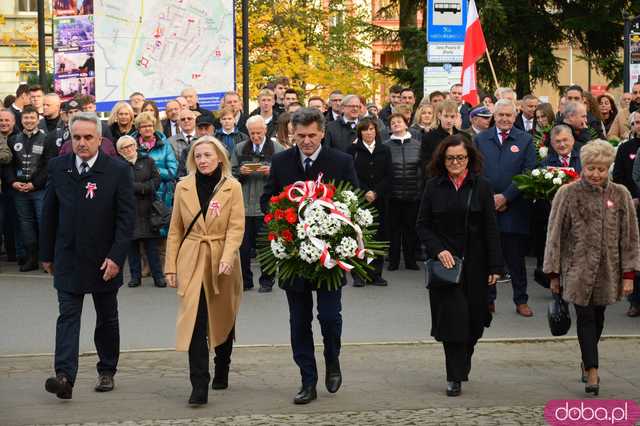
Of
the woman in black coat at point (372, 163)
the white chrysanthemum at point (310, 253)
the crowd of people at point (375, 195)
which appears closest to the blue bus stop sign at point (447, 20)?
the crowd of people at point (375, 195)

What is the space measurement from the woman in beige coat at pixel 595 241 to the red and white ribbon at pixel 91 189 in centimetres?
337

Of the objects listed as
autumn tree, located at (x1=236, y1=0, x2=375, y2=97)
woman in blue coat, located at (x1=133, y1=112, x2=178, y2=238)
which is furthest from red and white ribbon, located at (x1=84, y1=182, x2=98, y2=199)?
autumn tree, located at (x1=236, y1=0, x2=375, y2=97)

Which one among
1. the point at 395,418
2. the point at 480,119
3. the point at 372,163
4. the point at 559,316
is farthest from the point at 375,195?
the point at 395,418

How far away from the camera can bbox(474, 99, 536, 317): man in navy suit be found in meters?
13.7

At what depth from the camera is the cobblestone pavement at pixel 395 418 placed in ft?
29.0

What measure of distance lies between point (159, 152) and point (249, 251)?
1907 mm

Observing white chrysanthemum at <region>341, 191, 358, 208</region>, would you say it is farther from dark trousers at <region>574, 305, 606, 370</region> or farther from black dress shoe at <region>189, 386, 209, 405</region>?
dark trousers at <region>574, 305, 606, 370</region>

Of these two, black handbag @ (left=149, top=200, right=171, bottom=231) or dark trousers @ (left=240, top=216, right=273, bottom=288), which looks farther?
black handbag @ (left=149, top=200, right=171, bottom=231)

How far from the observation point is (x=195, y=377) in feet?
31.3

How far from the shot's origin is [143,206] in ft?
52.9

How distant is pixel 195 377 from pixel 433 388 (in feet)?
5.90

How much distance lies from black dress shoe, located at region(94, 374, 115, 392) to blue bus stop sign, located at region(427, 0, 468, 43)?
11.8m

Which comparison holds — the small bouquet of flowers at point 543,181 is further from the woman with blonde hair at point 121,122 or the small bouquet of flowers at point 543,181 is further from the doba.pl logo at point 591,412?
the woman with blonde hair at point 121,122

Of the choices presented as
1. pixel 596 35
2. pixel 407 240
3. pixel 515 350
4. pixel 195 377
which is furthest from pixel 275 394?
pixel 596 35
